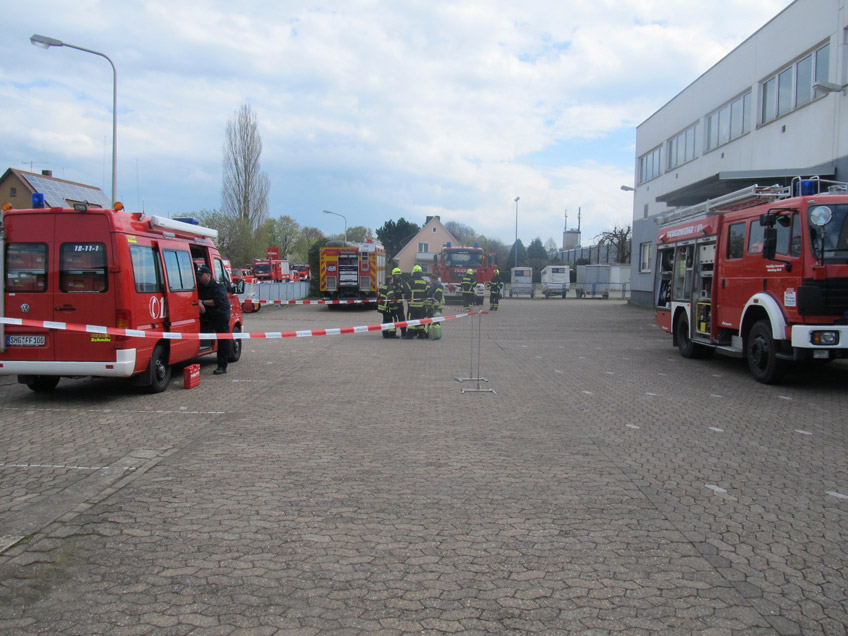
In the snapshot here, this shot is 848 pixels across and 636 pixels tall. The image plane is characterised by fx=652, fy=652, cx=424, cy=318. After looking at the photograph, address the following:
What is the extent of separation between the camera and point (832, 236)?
9547 millimetres

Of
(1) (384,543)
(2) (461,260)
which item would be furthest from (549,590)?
(2) (461,260)

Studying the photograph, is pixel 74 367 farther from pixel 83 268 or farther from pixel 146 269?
pixel 146 269

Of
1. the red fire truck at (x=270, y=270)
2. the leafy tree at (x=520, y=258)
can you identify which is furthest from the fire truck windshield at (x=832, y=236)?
the leafy tree at (x=520, y=258)

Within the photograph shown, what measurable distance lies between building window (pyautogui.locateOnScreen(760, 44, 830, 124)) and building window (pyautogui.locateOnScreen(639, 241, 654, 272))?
36.7ft

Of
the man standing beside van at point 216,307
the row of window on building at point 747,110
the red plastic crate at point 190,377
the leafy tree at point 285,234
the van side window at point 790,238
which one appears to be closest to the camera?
the van side window at point 790,238

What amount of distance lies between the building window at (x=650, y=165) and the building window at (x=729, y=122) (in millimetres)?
6310

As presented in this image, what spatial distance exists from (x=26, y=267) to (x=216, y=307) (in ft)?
10.3

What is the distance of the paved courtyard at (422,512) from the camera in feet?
11.1


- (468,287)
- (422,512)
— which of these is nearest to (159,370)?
(422,512)

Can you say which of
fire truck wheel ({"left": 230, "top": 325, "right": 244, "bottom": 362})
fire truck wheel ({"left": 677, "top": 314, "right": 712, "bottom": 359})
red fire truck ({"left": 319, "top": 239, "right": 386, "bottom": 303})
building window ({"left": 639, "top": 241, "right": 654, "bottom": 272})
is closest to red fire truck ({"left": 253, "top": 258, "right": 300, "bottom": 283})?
red fire truck ({"left": 319, "top": 239, "right": 386, "bottom": 303})

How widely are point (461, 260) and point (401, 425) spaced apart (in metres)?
29.9

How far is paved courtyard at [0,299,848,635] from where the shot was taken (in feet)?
11.1

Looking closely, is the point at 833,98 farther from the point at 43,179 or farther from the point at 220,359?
the point at 43,179

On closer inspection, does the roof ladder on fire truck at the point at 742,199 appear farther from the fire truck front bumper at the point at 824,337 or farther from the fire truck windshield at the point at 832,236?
the fire truck front bumper at the point at 824,337
